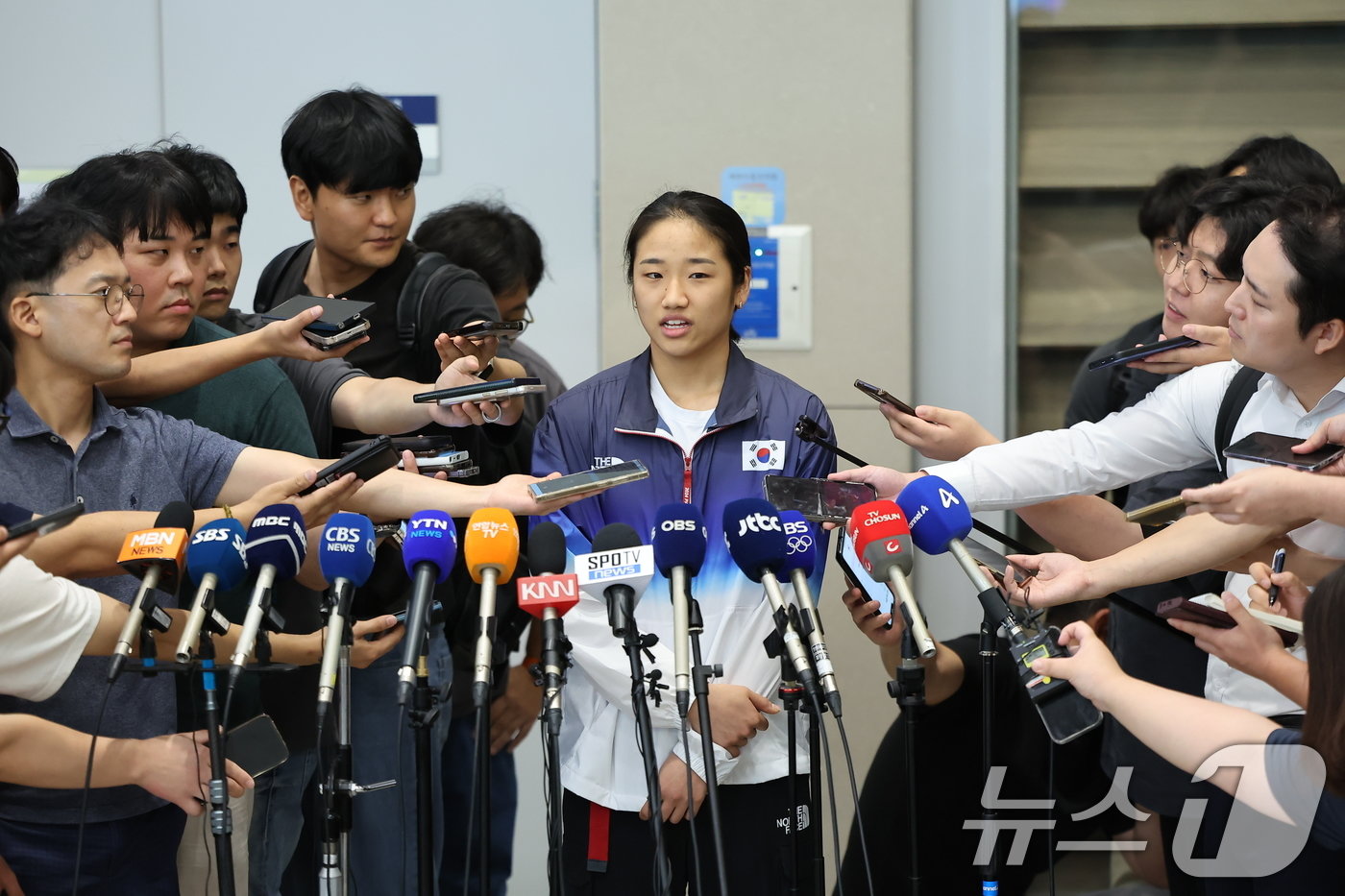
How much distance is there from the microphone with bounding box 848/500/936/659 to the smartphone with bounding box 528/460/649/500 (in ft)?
1.21

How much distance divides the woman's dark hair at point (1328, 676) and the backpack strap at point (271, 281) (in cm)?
219

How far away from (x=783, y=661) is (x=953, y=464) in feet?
2.20

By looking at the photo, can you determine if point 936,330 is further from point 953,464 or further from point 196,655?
point 196,655

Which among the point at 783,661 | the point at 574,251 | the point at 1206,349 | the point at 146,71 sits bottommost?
the point at 783,661

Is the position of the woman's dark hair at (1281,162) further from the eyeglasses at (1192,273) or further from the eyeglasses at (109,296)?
the eyeglasses at (109,296)

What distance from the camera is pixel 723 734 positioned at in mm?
2248

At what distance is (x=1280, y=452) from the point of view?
2.02m

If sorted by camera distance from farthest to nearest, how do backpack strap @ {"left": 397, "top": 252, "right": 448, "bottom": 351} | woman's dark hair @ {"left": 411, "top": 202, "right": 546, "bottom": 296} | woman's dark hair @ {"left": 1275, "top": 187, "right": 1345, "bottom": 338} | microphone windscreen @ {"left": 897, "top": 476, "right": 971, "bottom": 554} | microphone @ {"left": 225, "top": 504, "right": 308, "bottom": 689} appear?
woman's dark hair @ {"left": 411, "top": 202, "right": 546, "bottom": 296}, backpack strap @ {"left": 397, "top": 252, "right": 448, "bottom": 351}, woman's dark hair @ {"left": 1275, "top": 187, "right": 1345, "bottom": 338}, microphone windscreen @ {"left": 897, "top": 476, "right": 971, "bottom": 554}, microphone @ {"left": 225, "top": 504, "right": 308, "bottom": 689}

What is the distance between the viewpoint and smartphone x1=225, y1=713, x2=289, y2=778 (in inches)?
72.3

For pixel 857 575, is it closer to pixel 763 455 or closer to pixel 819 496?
pixel 819 496

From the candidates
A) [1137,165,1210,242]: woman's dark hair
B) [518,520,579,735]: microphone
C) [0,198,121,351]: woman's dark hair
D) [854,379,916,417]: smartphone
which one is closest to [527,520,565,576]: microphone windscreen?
[518,520,579,735]: microphone

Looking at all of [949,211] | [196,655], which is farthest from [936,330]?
[196,655]

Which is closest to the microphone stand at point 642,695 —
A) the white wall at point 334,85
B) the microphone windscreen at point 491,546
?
the microphone windscreen at point 491,546

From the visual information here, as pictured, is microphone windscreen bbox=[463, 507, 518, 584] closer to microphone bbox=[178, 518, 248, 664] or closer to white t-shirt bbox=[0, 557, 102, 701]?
microphone bbox=[178, 518, 248, 664]
